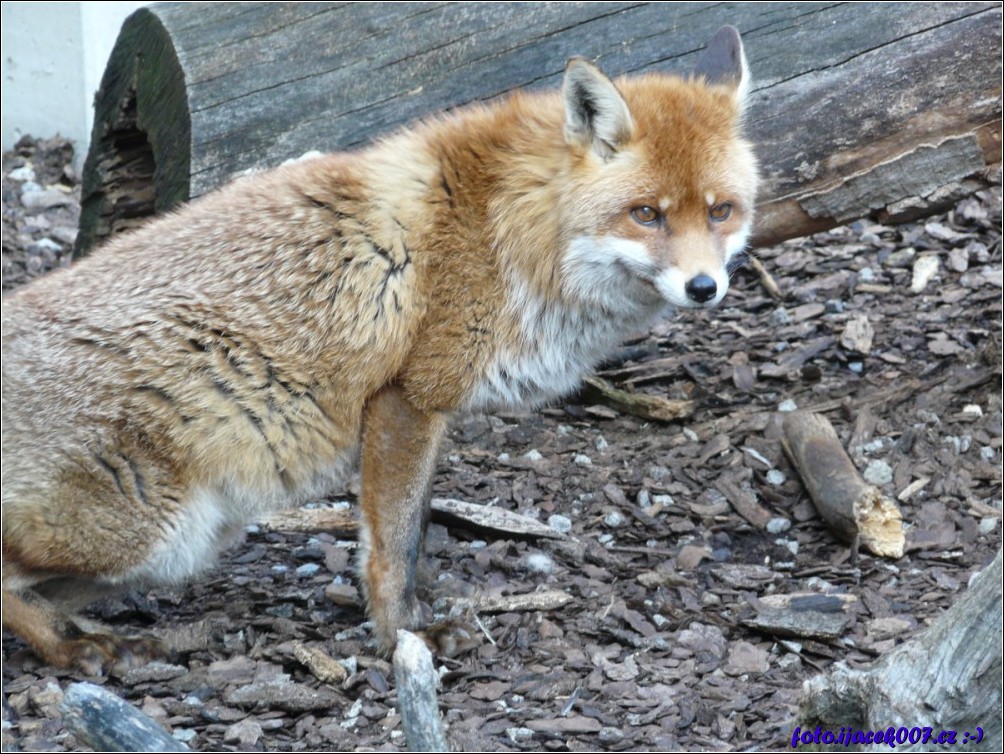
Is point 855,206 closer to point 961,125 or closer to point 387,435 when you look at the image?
point 961,125

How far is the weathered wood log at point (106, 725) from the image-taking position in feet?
8.68

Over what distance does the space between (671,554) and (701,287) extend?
1541mm

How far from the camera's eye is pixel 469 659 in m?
4.23

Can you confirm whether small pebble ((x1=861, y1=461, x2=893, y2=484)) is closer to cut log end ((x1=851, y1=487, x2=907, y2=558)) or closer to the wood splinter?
the wood splinter

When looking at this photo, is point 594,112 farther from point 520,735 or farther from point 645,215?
point 520,735

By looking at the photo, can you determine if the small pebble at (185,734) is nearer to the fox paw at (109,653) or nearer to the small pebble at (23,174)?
the fox paw at (109,653)

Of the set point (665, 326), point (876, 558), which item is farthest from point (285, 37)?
point (876, 558)

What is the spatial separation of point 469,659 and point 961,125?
3.41 meters

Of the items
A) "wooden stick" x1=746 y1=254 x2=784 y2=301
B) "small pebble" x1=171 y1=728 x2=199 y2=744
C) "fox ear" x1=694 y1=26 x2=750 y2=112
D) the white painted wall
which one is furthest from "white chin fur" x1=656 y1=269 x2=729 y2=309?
the white painted wall

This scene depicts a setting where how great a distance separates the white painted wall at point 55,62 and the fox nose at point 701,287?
561cm

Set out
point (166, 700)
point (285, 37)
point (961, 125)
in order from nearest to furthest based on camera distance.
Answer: point (166, 700) → point (961, 125) → point (285, 37)

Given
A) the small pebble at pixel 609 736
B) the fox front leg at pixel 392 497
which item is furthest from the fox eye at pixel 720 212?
the small pebble at pixel 609 736

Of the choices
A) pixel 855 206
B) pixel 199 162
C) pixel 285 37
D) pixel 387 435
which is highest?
pixel 285 37

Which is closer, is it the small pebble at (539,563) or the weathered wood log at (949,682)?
the weathered wood log at (949,682)
